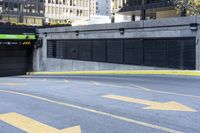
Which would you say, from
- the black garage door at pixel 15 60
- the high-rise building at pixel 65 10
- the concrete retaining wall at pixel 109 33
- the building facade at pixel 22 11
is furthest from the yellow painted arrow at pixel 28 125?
the high-rise building at pixel 65 10

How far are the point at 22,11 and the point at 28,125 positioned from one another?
9554 cm

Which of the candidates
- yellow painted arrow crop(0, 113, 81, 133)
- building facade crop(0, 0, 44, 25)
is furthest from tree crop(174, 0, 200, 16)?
building facade crop(0, 0, 44, 25)

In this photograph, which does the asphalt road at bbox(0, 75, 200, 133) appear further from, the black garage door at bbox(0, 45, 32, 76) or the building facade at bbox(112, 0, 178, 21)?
the building facade at bbox(112, 0, 178, 21)

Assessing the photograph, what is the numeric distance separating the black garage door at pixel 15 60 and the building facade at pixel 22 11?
4744 cm

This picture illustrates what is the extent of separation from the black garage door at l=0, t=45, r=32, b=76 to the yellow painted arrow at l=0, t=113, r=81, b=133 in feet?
126

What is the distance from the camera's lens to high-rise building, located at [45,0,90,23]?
114688mm

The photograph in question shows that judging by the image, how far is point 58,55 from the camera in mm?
39250

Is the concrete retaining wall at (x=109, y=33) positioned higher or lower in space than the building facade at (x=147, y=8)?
lower

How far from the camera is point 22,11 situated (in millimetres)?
100062

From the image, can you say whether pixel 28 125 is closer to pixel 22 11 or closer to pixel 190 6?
pixel 190 6

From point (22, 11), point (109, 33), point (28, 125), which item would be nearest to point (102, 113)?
point (28, 125)

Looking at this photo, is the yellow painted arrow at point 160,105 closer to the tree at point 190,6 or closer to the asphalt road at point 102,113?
the asphalt road at point 102,113

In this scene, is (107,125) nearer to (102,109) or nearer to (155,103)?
(102,109)

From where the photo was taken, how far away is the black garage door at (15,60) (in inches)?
1876
